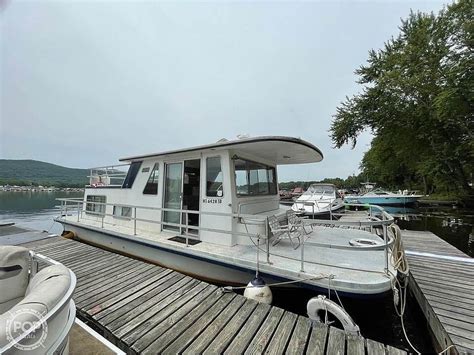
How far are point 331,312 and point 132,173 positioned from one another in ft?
19.6

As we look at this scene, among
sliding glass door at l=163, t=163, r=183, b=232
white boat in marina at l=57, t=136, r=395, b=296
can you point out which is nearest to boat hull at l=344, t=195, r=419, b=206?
white boat in marina at l=57, t=136, r=395, b=296

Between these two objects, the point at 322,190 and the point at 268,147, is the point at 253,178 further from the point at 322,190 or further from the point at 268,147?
the point at 322,190

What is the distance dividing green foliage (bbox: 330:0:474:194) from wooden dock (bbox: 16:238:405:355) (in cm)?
1755

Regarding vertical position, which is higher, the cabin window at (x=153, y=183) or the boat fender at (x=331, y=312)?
the cabin window at (x=153, y=183)

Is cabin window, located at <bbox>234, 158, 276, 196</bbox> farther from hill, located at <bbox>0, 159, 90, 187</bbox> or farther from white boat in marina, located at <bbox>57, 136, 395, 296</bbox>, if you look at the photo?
hill, located at <bbox>0, 159, 90, 187</bbox>

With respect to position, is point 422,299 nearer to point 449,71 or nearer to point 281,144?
point 281,144

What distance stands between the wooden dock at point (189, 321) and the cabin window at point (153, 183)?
2385 mm

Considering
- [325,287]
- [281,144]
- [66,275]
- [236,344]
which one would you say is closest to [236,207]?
[281,144]

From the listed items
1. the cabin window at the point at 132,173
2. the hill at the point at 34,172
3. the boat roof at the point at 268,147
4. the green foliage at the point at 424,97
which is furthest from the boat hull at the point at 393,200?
the hill at the point at 34,172

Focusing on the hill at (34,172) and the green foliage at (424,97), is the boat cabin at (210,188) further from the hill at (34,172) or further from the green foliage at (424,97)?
the hill at (34,172)

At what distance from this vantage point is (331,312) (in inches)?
118

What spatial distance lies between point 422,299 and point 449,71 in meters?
18.1

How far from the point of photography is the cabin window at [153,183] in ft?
20.3

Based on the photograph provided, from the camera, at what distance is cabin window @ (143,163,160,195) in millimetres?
6200
